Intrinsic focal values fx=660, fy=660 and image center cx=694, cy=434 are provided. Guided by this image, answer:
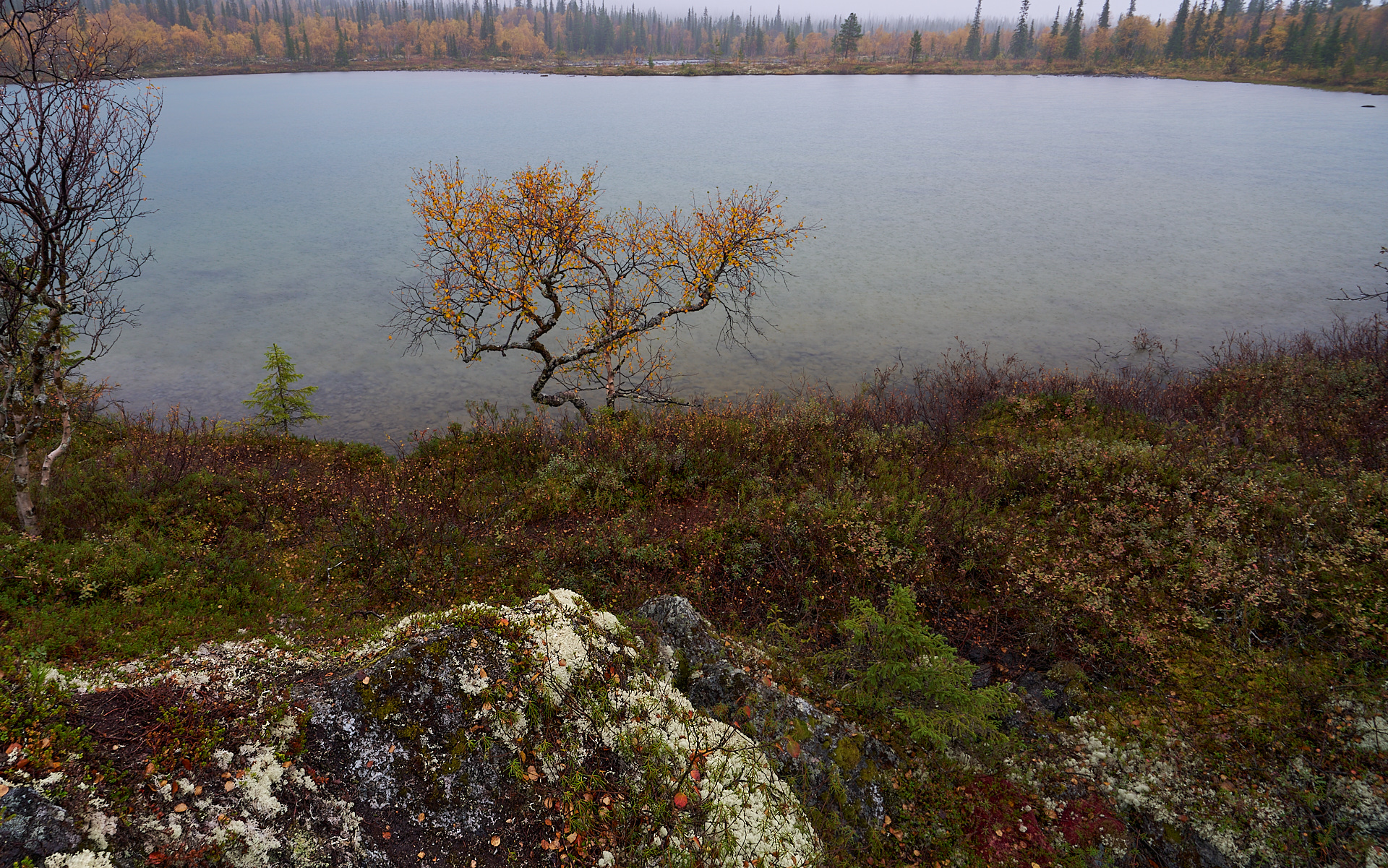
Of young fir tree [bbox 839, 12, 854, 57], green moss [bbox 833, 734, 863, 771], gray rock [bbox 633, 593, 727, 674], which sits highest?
young fir tree [bbox 839, 12, 854, 57]

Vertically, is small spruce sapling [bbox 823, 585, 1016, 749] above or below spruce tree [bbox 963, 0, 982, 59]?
below

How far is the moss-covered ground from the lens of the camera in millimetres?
7199

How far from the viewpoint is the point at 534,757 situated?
5.39 metres

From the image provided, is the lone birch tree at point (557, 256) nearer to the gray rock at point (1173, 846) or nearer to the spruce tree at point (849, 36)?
the gray rock at point (1173, 846)

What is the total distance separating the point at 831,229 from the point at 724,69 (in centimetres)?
13485

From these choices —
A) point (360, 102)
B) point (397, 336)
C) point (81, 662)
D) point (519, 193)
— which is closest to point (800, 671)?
point (81, 662)

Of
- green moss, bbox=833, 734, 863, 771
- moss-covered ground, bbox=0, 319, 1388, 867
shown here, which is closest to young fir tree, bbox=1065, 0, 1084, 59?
moss-covered ground, bbox=0, 319, 1388, 867

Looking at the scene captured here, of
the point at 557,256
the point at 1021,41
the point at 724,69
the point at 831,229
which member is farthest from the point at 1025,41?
the point at 557,256

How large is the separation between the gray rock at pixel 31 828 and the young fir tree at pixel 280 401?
59.0 ft

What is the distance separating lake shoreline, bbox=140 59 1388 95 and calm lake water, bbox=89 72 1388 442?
210ft

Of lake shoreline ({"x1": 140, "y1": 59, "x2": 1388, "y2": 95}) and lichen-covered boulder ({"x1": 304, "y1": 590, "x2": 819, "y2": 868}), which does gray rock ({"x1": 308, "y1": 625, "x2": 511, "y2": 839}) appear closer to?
lichen-covered boulder ({"x1": 304, "y1": 590, "x2": 819, "y2": 868})

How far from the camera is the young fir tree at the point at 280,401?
797 inches

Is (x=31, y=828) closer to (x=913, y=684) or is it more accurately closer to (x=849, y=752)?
(x=849, y=752)

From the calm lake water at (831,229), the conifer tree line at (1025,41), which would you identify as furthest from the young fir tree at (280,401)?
the conifer tree line at (1025,41)
